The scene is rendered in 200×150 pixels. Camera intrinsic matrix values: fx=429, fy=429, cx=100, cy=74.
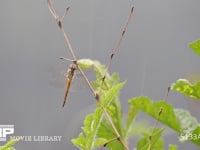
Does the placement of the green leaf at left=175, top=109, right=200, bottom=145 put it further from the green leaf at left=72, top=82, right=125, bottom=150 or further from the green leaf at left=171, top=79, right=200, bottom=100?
the green leaf at left=72, top=82, right=125, bottom=150

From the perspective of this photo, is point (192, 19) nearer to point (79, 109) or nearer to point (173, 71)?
point (173, 71)

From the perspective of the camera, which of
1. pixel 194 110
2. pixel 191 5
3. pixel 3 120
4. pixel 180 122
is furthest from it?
pixel 191 5

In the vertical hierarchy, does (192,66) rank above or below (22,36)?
below

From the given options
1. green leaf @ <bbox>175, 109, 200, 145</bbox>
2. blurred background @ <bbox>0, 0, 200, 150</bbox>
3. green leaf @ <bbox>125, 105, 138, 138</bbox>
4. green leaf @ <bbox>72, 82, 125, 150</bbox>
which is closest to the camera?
green leaf @ <bbox>72, 82, 125, 150</bbox>

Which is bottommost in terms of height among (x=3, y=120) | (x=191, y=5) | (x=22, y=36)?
(x=3, y=120)

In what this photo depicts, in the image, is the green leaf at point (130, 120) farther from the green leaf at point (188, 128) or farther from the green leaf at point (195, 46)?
the green leaf at point (195, 46)

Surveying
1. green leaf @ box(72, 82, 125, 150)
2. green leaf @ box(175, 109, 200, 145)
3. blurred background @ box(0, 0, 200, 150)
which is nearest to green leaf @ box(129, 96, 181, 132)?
green leaf @ box(175, 109, 200, 145)

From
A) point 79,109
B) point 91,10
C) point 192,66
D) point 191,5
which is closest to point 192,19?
point 191,5

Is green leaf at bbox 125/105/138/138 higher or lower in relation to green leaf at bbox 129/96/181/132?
lower
